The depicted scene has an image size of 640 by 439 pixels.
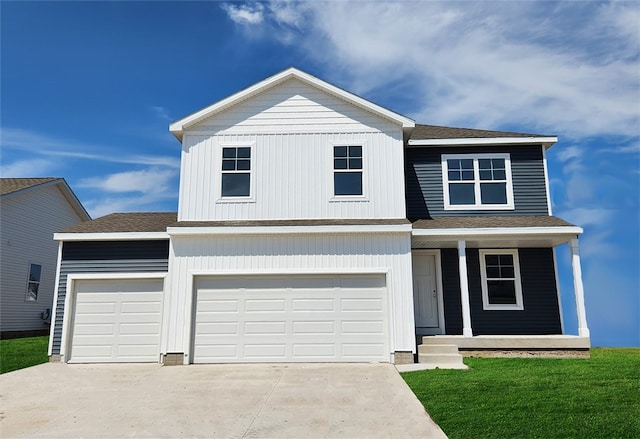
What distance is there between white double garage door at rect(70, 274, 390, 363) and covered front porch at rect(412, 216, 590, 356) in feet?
6.46

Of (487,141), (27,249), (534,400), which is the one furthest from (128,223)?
(534,400)

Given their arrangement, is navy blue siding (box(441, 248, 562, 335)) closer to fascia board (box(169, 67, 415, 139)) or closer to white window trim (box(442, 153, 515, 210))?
white window trim (box(442, 153, 515, 210))

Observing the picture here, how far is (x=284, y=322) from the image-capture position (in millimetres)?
11180

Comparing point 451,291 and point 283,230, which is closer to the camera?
point 283,230

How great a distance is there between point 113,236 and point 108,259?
66 centimetres

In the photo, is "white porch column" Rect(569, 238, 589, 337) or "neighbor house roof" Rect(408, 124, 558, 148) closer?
"white porch column" Rect(569, 238, 589, 337)

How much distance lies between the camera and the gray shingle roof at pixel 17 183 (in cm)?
1871

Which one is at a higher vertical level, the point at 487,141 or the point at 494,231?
the point at 487,141

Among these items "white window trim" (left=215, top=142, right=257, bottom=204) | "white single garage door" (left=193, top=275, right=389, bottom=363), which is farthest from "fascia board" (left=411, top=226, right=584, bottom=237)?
"white window trim" (left=215, top=142, right=257, bottom=204)

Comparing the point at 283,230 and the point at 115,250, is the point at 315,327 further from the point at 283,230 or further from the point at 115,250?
the point at 115,250

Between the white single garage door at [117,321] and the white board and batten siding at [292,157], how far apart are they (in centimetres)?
240

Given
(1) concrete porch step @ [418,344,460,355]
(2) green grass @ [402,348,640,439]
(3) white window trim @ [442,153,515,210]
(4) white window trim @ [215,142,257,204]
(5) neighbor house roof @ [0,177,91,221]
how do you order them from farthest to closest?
(5) neighbor house roof @ [0,177,91,221]
(3) white window trim @ [442,153,515,210]
(4) white window trim @ [215,142,257,204]
(1) concrete porch step @ [418,344,460,355]
(2) green grass @ [402,348,640,439]

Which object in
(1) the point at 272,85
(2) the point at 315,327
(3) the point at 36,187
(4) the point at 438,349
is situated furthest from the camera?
(3) the point at 36,187

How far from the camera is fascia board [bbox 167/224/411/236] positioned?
11.2m
